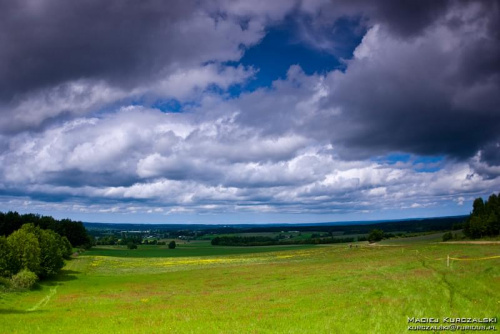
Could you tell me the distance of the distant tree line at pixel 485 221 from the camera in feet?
383

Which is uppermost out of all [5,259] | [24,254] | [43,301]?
[24,254]

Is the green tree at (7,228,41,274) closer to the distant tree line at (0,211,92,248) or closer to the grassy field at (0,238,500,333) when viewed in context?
the grassy field at (0,238,500,333)

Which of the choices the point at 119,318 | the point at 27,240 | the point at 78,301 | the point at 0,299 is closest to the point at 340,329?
the point at 119,318

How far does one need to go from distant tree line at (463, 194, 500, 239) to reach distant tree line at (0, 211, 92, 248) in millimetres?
150830

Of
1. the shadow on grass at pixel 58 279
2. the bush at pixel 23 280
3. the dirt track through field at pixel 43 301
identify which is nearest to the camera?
the dirt track through field at pixel 43 301

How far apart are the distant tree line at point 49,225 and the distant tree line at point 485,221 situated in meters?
151

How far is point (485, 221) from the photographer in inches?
4660

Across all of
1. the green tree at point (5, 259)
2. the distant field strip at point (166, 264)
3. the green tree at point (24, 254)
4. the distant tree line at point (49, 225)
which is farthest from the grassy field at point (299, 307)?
the distant tree line at point (49, 225)

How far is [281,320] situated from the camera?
82.1 ft

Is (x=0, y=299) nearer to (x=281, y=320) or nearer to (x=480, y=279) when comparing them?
(x=281, y=320)

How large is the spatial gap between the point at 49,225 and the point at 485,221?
161746 millimetres

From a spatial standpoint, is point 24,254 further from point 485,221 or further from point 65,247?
point 485,221

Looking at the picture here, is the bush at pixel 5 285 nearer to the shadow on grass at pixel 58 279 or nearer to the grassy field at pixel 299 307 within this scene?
the shadow on grass at pixel 58 279

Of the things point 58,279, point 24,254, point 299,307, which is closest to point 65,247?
point 58,279
